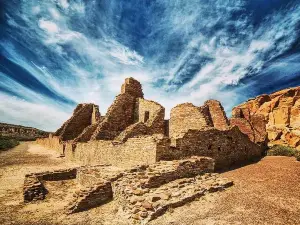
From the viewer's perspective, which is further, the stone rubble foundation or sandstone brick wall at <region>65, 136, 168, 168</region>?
sandstone brick wall at <region>65, 136, 168, 168</region>

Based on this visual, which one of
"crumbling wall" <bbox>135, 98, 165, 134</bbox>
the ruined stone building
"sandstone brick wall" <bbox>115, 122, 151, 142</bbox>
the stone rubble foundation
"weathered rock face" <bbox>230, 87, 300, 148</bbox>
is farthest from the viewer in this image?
"weathered rock face" <bbox>230, 87, 300, 148</bbox>

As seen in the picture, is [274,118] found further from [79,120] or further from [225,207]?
[225,207]

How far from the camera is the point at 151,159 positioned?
991 centimetres

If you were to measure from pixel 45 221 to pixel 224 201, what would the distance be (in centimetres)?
562

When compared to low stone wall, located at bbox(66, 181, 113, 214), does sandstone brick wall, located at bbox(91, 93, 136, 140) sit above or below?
above

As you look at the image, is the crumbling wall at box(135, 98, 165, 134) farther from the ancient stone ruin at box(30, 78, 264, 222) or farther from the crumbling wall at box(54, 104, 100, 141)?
the crumbling wall at box(54, 104, 100, 141)

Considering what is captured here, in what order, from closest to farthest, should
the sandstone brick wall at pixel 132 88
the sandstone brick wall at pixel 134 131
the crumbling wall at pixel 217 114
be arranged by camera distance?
the sandstone brick wall at pixel 134 131 → the crumbling wall at pixel 217 114 → the sandstone brick wall at pixel 132 88

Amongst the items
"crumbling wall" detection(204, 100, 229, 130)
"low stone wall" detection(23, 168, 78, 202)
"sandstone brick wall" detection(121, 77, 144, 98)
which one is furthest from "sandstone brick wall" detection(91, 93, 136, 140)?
"crumbling wall" detection(204, 100, 229, 130)

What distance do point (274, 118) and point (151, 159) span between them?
110 ft

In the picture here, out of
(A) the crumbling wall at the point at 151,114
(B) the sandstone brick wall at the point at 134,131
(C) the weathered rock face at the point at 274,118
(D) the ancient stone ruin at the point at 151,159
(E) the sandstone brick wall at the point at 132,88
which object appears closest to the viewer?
(D) the ancient stone ruin at the point at 151,159

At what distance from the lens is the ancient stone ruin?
704cm

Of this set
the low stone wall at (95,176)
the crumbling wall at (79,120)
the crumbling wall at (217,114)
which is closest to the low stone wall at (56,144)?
the crumbling wall at (79,120)

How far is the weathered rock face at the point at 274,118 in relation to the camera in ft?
63.0

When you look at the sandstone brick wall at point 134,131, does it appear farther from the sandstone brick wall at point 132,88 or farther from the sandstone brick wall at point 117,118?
the sandstone brick wall at point 132,88
